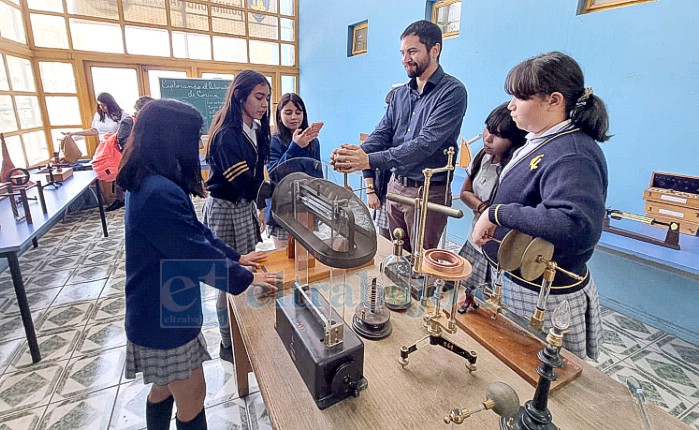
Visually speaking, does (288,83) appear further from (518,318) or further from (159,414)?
(518,318)

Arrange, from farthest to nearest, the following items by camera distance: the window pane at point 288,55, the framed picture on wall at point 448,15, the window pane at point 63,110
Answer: the window pane at point 288,55
the window pane at point 63,110
the framed picture on wall at point 448,15

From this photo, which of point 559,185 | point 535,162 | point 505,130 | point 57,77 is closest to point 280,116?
point 505,130

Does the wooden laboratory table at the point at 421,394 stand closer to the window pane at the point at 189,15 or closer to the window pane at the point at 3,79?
the window pane at the point at 3,79

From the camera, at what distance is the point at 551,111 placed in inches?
38.9

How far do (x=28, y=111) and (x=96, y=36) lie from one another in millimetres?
1542

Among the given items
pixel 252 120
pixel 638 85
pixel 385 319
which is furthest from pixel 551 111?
pixel 638 85

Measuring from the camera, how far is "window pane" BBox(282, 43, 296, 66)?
666 centimetres

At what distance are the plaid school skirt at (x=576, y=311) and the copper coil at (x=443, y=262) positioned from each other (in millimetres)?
373

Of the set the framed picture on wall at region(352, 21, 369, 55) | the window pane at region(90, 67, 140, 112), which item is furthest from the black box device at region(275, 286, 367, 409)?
the window pane at region(90, 67, 140, 112)

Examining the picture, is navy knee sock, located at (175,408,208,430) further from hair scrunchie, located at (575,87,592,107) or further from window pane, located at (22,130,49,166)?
window pane, located at (22,130,49,166)

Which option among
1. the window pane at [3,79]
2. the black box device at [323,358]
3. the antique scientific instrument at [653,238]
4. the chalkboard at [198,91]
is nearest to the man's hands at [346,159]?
the black box device at [323,358]

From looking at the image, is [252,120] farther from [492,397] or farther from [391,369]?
[492,397]

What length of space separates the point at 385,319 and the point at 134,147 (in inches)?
35.2

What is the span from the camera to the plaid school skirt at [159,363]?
109 cm
